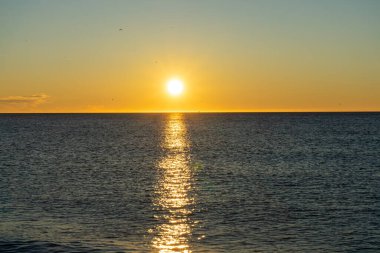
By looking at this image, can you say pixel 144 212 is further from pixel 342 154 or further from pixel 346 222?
pixel 342 154

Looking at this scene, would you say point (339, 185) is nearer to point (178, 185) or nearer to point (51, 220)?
point (178, 185)

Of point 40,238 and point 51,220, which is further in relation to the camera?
point 51,220

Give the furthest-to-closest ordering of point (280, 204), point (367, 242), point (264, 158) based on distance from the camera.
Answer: point (264, 158) < point (280, 204) < point (367, 242)

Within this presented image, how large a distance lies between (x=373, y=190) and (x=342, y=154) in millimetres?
41163

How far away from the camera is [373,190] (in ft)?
169

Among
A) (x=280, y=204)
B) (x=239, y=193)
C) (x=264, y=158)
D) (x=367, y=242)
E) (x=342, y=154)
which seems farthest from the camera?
(x=342, y=154)

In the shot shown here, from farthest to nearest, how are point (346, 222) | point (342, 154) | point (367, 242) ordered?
point (342, 154) < point (346, 222) < point (367, 242)

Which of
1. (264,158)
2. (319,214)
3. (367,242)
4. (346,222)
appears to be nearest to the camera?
(367,242)

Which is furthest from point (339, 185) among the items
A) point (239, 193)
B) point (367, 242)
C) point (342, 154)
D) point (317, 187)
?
point (342, 154)

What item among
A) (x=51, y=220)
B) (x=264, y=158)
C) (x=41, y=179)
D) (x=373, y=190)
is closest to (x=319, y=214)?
(x=373, y=190)

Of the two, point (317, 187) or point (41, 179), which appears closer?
point (317, 187)

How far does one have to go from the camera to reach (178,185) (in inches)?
2263

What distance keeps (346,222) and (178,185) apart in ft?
74.8

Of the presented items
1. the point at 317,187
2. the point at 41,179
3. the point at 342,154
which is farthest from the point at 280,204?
the point at 342,154
